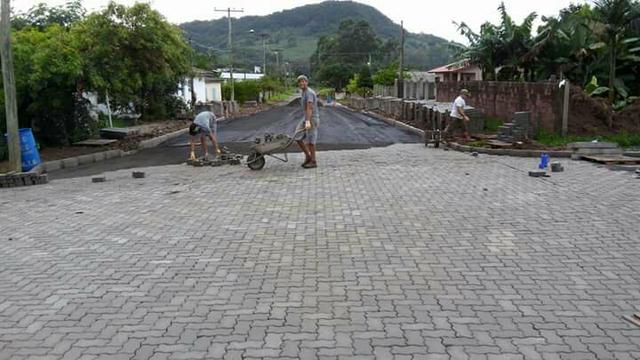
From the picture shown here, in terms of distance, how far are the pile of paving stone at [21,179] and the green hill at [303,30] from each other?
321 ft

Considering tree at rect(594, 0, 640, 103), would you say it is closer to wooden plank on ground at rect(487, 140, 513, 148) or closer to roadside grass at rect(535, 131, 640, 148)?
roadside grass at rect(535, 131, 640, 148)

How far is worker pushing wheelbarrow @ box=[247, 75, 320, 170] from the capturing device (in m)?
12.0

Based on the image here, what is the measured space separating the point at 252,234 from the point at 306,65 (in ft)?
388

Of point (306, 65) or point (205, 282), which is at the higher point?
point (306, 65)

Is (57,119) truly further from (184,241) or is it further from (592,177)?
(592,177)

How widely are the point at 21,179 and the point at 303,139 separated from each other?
5743 mm

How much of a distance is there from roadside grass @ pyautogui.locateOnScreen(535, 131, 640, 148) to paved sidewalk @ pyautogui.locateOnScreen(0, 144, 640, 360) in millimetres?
6637

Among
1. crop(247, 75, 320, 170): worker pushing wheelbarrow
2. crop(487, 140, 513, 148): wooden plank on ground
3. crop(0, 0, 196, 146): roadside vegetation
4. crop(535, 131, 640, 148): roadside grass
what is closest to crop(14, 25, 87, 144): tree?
crop(0, 0, 196, 146): roadside vegetation

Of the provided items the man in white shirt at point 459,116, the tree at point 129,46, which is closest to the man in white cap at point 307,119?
the man in white shirt at point 459,116

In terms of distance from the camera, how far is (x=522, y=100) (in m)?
18.5

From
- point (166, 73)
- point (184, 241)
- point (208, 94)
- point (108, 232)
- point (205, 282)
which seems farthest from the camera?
point (208, 94)

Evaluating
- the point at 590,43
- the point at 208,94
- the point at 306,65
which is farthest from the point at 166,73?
the point at 306,65

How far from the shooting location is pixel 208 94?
181 feet

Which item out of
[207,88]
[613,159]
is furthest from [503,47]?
[207,88]
